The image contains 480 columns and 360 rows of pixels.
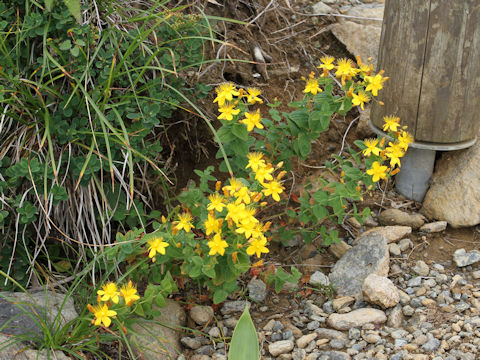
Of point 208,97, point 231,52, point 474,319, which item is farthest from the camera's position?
point 231,52

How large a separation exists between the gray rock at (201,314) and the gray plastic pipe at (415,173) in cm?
125

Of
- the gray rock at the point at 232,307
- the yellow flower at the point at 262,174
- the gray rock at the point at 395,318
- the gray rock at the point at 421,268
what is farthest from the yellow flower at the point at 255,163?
the gray rock at the point at 421,268

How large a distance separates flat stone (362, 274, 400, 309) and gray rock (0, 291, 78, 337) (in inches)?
44.6

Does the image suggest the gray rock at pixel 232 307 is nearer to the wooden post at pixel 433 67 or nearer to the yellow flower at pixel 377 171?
the yellow flower at pixel 377 171

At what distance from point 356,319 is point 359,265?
353 mm

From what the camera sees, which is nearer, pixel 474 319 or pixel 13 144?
pixel 474 319

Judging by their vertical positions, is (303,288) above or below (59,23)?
below

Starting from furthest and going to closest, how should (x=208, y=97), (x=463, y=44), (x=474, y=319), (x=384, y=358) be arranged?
(x=208, y=97), (x=463, y=44), (x=474, y=319), (x=384, y=358)

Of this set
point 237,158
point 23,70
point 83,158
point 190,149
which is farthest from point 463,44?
point 23,70

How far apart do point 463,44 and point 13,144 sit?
76.6 inches

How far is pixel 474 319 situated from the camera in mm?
2525

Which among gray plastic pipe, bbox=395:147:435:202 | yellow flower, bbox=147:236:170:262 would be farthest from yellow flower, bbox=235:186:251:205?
gray plastic pipe, bbox=395:147:435:202

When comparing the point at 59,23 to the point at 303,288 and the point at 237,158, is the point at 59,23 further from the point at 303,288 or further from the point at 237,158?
the point at 303,288

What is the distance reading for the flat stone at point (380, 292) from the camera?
2604 mm
